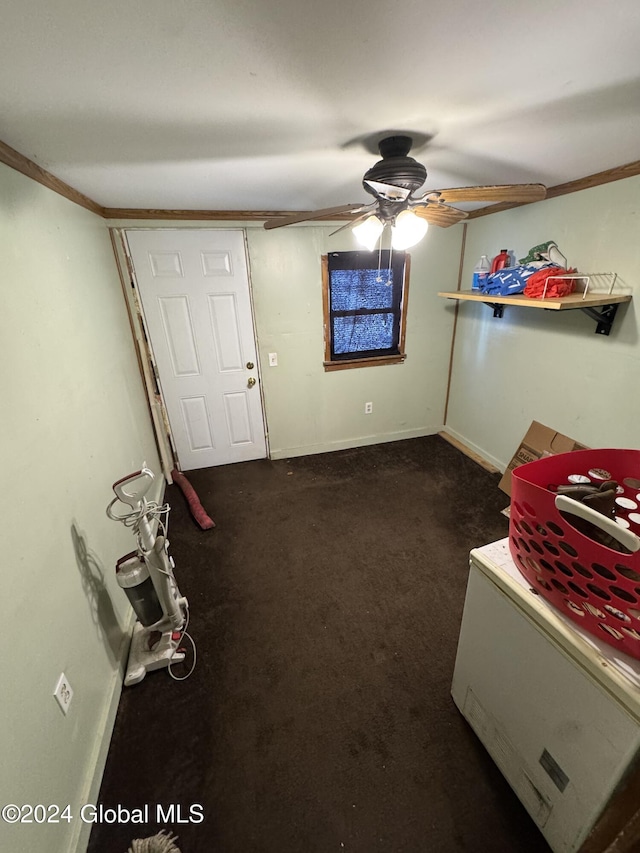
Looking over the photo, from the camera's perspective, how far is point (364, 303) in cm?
315

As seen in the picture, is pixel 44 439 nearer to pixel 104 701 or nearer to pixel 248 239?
pixel 104 701

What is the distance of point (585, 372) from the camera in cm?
226

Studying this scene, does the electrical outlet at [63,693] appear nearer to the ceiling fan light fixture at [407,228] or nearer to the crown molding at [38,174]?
the crown molding at [38,174]

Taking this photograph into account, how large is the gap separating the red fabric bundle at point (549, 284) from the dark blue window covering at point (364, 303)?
120 cm

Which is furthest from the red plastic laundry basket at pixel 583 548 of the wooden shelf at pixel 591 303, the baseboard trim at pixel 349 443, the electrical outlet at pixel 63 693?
the baseboard trim at pixel 349 443

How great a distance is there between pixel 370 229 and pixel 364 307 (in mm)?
1581

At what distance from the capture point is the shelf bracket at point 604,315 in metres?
2.03

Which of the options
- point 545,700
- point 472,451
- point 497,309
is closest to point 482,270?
point 497,309

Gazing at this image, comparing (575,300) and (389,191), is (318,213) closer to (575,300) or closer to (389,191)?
(389,191)

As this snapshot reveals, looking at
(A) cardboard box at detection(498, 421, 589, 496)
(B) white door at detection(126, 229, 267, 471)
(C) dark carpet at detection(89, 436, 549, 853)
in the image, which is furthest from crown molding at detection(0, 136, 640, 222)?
(C) dark carpet at detection(89, 436, 549, 853)

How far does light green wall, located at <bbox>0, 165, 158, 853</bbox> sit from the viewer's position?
996 mm

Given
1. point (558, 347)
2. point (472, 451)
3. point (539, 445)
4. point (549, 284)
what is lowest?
point (472, 451)

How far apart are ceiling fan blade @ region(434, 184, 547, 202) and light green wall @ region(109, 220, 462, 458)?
1736mm

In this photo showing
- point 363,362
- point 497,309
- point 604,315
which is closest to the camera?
point 604,315
